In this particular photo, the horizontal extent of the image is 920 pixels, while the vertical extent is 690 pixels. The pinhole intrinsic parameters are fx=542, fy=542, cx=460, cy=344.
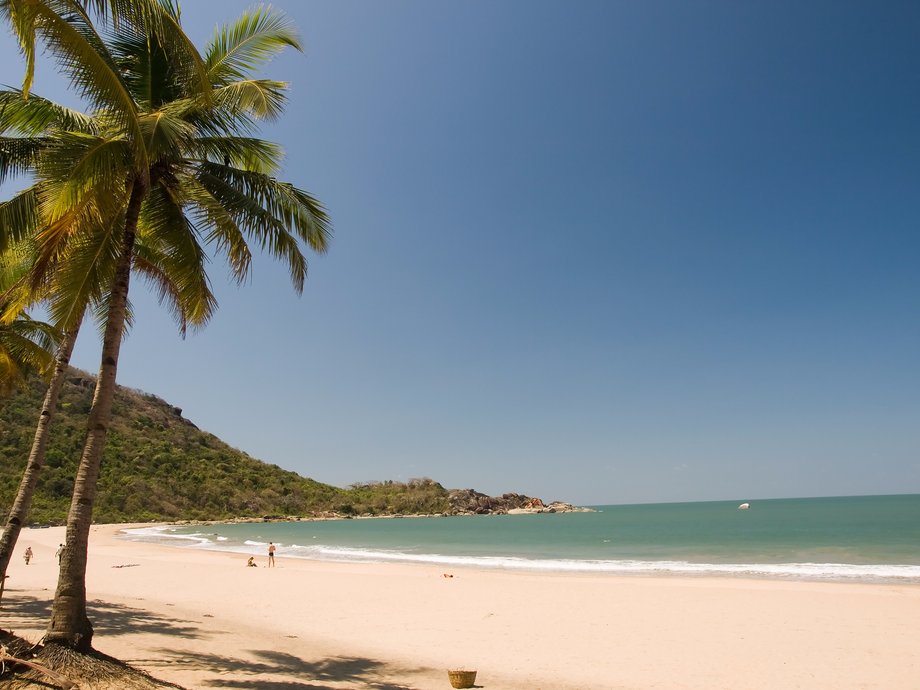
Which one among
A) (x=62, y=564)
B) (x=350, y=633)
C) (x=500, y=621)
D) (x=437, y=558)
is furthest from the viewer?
(x=437, y=558)

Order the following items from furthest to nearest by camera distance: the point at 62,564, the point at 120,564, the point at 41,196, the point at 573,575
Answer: the point at 120,564
the point at 573,575
the point at 41,196
the point at 62,564

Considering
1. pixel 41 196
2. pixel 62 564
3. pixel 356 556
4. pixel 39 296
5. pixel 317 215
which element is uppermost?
pixel 317 215

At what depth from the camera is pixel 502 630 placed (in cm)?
1170

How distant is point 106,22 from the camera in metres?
5.18

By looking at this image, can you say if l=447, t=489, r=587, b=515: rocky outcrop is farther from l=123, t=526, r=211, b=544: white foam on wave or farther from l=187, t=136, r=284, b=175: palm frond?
l=187, t=136, r=284, b=175: palm frond

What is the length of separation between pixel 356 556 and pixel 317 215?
2832 cm

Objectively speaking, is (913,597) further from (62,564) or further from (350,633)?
(62,564)

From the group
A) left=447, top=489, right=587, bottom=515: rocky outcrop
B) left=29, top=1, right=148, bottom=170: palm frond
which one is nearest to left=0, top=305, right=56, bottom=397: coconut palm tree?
left=29, top=1, right=148, bottom=170: palm frond

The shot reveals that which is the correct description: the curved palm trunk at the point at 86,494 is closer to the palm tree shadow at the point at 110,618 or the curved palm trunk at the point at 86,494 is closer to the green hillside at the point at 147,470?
the palm tree shadow at the point at 110,618

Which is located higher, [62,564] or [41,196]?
[41,196]

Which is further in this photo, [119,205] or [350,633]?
[350,633]

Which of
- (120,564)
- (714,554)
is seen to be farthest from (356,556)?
(714,554)

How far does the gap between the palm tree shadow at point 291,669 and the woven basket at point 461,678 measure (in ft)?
1.93

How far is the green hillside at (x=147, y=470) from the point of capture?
54562 millimetres
